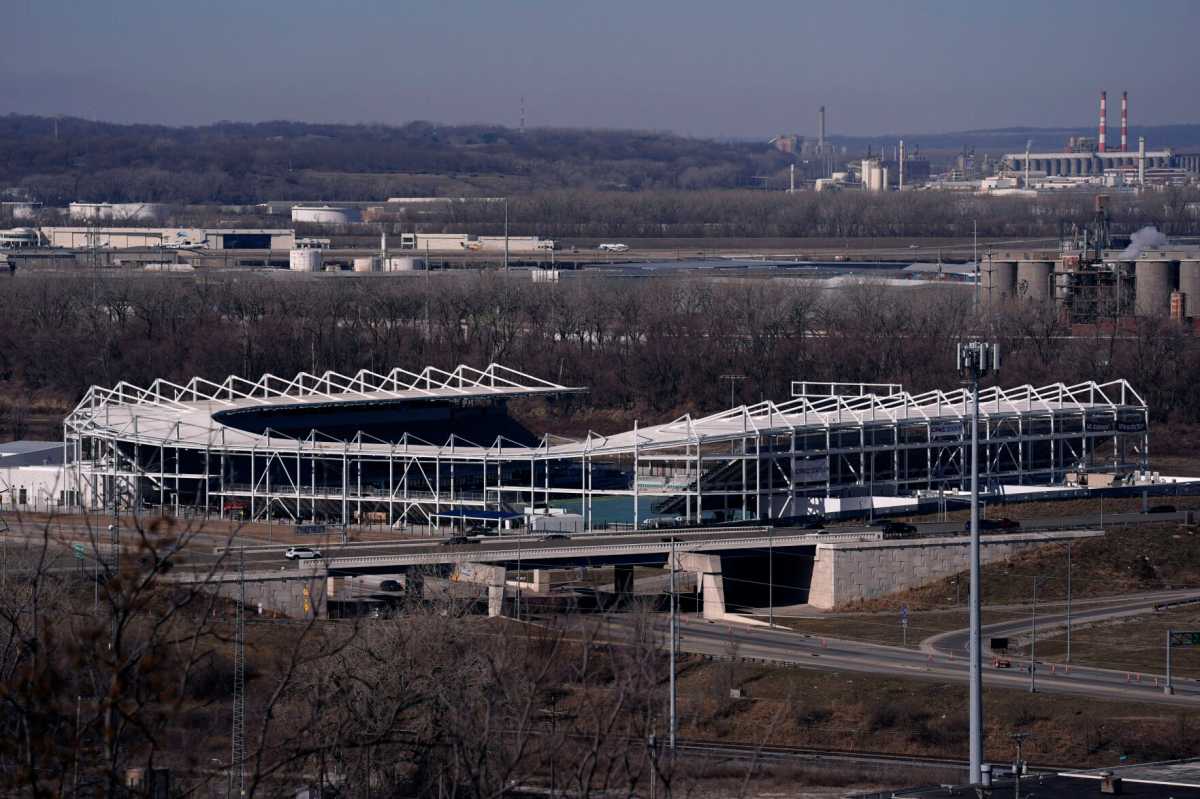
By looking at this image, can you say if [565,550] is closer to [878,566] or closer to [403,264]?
[878,566]

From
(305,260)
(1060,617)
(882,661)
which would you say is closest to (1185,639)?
(1060,617)

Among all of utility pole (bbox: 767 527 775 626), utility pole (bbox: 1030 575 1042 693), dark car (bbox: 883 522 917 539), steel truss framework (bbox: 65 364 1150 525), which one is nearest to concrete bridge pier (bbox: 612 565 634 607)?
steel truss framework (bbox: 65 364 1150 525)

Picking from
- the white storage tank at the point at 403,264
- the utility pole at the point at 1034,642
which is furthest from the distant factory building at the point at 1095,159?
the utility pole at the point at 1034,642

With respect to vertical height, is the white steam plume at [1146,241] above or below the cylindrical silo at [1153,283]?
above

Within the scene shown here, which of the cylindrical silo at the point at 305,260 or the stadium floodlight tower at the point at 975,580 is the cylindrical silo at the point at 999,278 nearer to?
the cylindrical silo at the point at 305,260

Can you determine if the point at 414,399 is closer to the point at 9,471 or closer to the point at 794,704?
the point at 9,471

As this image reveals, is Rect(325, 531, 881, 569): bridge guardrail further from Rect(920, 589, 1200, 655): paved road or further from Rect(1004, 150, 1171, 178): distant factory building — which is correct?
Rect(1004, 150, 1171, 178): distant factory building
